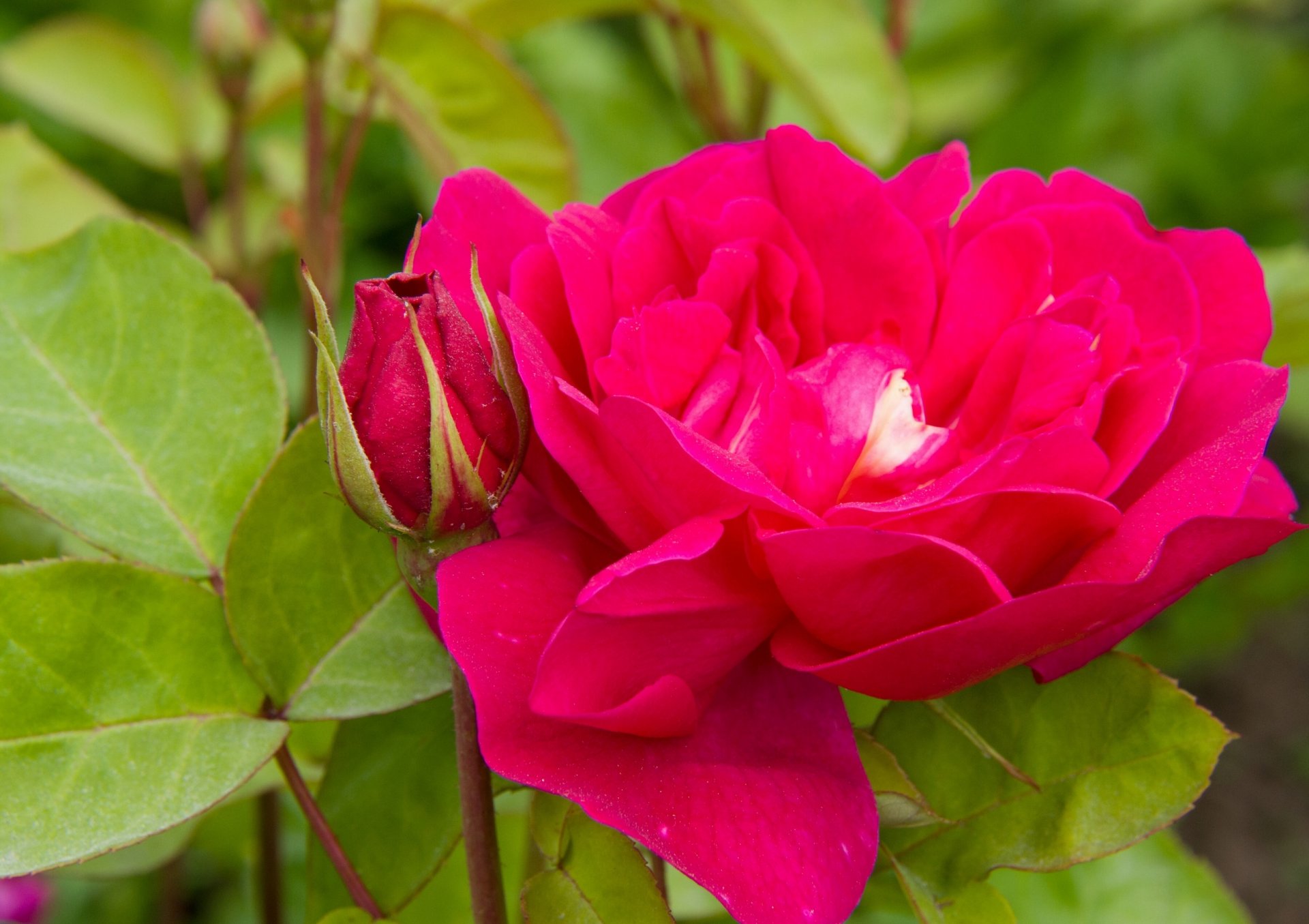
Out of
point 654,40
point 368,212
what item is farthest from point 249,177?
point 654,40

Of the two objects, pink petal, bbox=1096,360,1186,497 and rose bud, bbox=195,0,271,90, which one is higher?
pink petal, bbox=1096,360,1186,497

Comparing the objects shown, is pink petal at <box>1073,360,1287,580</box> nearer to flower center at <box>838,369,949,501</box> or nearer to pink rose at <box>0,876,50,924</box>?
flower center at <box>838,369,949,501</box>

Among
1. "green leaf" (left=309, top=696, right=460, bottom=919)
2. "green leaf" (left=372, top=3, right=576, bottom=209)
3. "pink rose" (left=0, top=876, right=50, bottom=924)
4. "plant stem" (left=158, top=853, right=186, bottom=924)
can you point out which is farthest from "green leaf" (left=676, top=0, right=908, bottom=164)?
"pink rose" (left=0, top=876, right=50, bottom=924)

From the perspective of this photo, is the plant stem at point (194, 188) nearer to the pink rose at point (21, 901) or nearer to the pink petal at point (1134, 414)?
the pink rose at point (21, 901)

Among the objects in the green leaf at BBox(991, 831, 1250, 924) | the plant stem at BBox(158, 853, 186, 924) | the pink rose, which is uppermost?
the green leaf at BBox(991, 831, 1250, 924)

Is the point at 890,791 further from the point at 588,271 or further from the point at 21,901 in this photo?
the point at 21,901

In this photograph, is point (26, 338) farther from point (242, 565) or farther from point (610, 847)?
point (610, 847)

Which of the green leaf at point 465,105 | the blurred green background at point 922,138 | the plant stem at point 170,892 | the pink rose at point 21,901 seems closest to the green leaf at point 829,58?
the blurred green background at point 922,138
